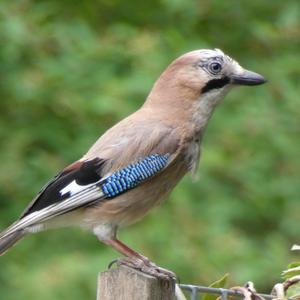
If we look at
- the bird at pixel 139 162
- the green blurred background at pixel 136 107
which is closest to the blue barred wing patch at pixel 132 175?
the bird at pixel 139 162

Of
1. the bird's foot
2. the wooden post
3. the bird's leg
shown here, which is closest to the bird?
the bird's leg

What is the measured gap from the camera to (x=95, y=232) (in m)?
4.32

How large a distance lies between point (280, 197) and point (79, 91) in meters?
1.34

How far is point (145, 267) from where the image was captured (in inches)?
133

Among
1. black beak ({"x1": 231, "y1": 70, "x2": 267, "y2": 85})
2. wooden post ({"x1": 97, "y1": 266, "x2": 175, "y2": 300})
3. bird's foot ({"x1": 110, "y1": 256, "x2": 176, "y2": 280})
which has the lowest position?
wooden post ({"x1": 97, "y1": 266, "x2": 175, "y2": 300})

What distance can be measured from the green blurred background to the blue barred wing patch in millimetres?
2035

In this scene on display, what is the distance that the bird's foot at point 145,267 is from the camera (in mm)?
3139

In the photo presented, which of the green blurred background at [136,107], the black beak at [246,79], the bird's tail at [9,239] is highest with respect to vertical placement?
the green blurred background at [136,107]

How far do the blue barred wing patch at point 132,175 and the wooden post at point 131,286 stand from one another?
1.25 meters

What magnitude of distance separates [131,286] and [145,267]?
42cm

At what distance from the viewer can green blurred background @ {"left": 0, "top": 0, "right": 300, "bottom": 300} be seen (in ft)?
21.1

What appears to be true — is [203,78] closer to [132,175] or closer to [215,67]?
[215,67]

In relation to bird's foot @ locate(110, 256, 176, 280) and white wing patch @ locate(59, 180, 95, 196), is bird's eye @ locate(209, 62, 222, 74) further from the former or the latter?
bird's foot @ locate(110, 256, 176, 280)

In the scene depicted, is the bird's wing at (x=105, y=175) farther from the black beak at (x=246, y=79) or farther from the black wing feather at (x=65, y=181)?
the black beak at (x=246, y=79)
